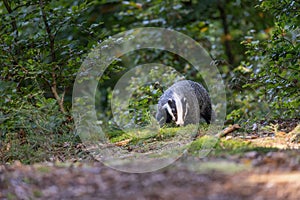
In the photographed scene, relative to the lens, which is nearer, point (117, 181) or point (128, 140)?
point (117, 181)

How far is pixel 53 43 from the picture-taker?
8.24m

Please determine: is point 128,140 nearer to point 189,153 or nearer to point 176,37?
point 189,153

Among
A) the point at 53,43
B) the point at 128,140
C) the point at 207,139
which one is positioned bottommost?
the point at 128,140

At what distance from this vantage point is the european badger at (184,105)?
27.2ft

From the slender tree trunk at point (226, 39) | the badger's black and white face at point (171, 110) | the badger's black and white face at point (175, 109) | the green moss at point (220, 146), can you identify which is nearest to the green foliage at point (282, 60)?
the badger's black and white face at point (175, 109)

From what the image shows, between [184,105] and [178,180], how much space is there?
13.6ft

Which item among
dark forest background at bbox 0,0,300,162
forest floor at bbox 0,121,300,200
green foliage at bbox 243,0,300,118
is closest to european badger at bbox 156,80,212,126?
dark forest background at bbox 0,0,300,162

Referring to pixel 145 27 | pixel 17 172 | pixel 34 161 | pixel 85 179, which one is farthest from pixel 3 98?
pixel 145 27

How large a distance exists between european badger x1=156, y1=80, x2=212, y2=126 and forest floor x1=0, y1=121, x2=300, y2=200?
127 inches

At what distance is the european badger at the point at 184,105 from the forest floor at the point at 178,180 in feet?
10.6

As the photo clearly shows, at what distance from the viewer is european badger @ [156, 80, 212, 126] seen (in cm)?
828

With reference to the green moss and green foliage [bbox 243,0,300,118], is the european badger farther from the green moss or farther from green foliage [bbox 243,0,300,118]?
the green moss

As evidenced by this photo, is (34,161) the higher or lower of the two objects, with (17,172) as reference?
lower

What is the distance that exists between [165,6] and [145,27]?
774mm
